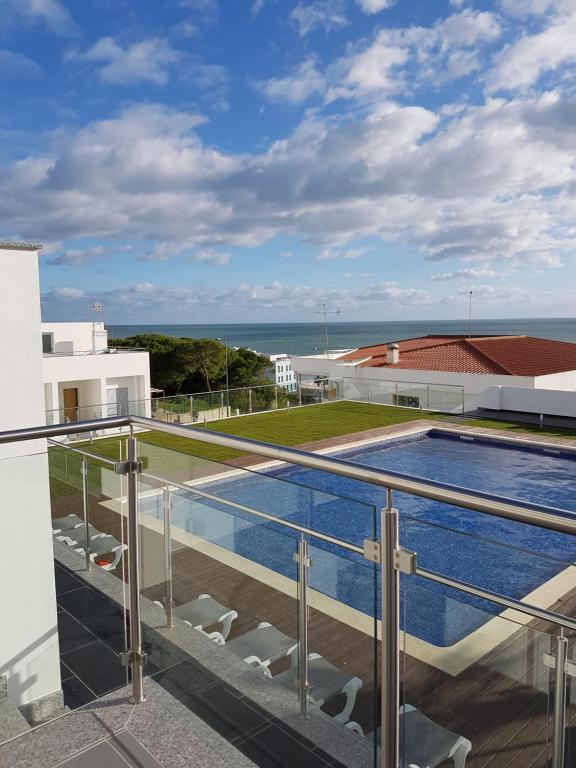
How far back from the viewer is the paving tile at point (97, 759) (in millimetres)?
1828

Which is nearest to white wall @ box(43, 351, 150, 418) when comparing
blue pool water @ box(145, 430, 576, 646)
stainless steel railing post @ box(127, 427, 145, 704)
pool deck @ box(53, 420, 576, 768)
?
stainless steel railing post @ box(127, 427, 145, 704)

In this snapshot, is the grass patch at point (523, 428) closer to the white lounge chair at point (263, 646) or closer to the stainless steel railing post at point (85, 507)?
the stainless steel railing post at point (85, 507)

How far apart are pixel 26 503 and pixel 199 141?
30.0m

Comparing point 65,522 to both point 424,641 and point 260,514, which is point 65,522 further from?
point 424,641

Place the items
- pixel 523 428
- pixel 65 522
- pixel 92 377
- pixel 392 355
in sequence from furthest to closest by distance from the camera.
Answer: pixel 392 355 → pixel 92 377 → pixel 523 428 → pixel 65 522

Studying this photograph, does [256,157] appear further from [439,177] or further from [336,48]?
[336,48]

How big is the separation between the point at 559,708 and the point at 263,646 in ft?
3.39

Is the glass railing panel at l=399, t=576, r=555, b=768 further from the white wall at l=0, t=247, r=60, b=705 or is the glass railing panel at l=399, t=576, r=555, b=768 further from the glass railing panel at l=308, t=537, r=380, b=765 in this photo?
the white wall at l=0, t=247, r=60, b=705

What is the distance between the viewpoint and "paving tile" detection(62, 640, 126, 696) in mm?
2307

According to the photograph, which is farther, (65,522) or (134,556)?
(65,522)

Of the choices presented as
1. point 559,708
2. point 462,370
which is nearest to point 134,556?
point 559,708

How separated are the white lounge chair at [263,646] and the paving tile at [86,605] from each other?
0.67 metres

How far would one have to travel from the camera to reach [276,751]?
185 cm

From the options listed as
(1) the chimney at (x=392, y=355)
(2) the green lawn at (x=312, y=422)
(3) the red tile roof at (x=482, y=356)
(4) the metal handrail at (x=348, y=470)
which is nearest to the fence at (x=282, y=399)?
(2) the green lawn at (x=312, y=422)
